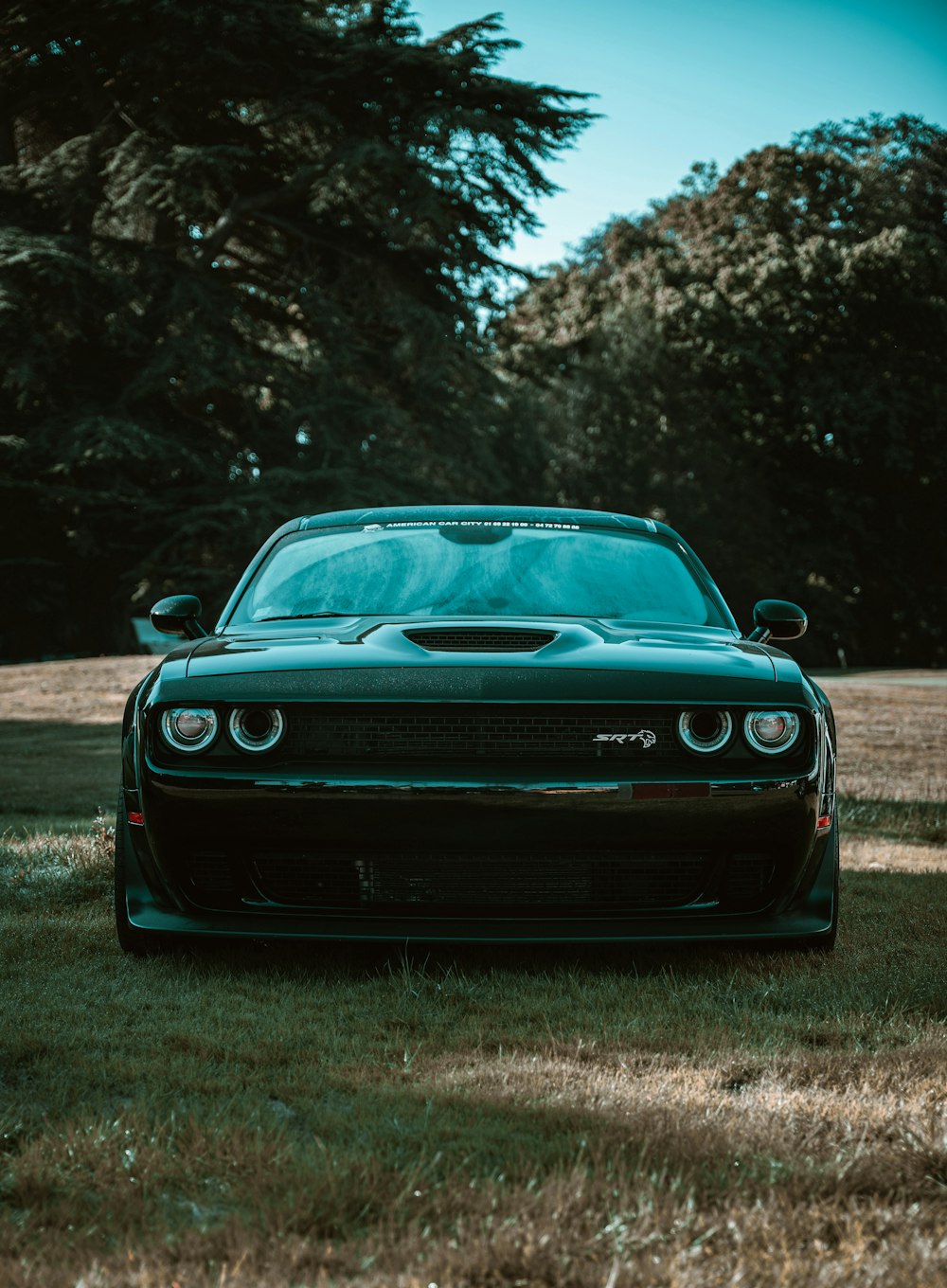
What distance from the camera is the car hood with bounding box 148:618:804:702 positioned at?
327 centimetres

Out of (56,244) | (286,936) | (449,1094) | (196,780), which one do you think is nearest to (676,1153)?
(449,1094)

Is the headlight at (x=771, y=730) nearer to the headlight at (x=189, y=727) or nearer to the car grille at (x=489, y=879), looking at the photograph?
the car grille at (x=489, y=879)

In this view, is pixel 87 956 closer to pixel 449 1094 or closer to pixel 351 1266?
pixel 449 1094

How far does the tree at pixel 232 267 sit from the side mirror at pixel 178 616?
706 inches

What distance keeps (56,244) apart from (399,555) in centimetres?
1975

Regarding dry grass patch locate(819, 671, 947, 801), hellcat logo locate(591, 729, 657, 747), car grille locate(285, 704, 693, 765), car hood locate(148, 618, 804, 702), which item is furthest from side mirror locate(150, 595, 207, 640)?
dry grass patch locate(819, 671, 947, 801)

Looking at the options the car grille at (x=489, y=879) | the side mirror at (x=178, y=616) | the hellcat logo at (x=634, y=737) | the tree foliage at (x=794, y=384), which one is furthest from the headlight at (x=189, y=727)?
the tree foliage at (x=794, y=384)

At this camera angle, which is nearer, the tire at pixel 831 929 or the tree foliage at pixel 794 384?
the tire at pixel 831 929

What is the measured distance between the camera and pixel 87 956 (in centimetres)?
374

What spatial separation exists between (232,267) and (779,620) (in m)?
23.7

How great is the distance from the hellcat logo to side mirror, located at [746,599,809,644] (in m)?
1.22

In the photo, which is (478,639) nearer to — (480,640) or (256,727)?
(480,640)

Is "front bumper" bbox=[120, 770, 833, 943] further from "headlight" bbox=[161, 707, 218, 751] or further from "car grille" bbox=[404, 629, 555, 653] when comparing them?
"car grille" bbox=[404, 629, 555, 653]

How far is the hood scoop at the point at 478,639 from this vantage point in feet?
11.4
